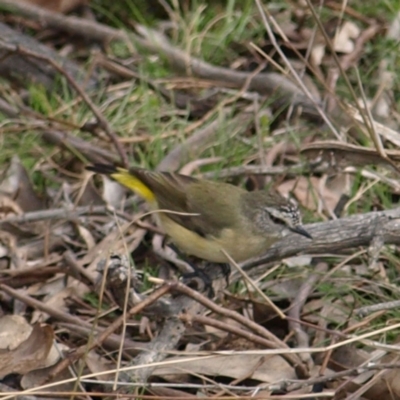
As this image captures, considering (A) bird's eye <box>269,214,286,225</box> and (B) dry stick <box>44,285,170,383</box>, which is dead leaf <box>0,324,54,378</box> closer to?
(B) dry stick <box>44,285,170,383</box>

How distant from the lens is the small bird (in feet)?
15.4

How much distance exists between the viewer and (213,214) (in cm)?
496

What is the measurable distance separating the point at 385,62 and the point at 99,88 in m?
2.14

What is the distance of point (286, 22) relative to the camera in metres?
7.34

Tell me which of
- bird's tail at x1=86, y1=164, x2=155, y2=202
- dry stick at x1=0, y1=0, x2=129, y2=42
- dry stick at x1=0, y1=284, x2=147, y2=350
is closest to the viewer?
dry stick at x1=0, y1=284, x2=147, y2=350

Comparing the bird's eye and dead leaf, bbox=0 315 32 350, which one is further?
the bird's eye

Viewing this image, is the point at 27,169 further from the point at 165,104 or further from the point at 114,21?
the point at 114,21

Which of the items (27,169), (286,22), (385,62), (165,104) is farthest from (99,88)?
(385,62)

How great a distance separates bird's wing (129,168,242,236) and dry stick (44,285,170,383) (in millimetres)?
1126

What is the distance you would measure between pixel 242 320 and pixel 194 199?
1.27 metres

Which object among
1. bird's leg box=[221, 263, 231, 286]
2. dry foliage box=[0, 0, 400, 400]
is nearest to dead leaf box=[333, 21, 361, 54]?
dry foliage box=[0, 0, 400, 400]

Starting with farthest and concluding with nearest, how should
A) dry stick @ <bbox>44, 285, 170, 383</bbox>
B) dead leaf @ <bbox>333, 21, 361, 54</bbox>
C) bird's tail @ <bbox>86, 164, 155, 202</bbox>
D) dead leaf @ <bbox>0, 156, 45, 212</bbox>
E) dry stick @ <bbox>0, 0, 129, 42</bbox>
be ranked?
dry stick @ <bbox>0, 0, 129, 42</bbox>
dead leaf @ <bbox>333, 21, 361, 54</bbox>
dead leaf @ <bbox>0, 156, 45, 212</bbox>
bird's tail @ <bbox>86, 164, 155, 202</bbox>
dry stick @ <bbox>44, 285, 170, 383</bbox>

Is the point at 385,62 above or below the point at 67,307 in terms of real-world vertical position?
above

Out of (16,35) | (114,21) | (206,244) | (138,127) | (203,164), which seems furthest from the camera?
(114,21)
